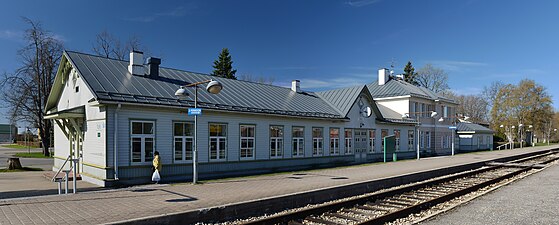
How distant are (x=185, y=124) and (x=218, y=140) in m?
1.83

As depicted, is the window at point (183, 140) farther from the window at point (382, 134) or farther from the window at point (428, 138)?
the window at point (428, 138)

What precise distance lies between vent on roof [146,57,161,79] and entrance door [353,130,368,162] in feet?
45.8

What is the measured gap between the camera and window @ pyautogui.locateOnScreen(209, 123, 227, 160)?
1667cm

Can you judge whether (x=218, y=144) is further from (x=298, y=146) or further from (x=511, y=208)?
(x=511, y=208)

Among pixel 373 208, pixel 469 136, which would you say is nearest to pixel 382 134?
pixel 373 208

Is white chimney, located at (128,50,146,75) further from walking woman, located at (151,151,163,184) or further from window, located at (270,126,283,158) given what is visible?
window, located at (270,126,283,158)

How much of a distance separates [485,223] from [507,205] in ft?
8.59

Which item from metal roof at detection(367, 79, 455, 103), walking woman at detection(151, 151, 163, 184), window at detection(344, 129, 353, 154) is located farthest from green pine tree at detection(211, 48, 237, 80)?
walking woman at detection(151, 151, 163, 184)

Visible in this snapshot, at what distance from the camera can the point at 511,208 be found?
9.49 metres

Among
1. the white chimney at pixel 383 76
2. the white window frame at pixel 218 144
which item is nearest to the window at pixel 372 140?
the white chimney at pixel 383 76

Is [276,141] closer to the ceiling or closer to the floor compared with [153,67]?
closer to the floor

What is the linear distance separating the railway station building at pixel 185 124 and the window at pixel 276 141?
54 millimetres

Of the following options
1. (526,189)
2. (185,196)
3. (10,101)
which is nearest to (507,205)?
(526,189)

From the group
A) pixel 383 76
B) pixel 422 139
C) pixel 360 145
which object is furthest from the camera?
pixel 383 76
